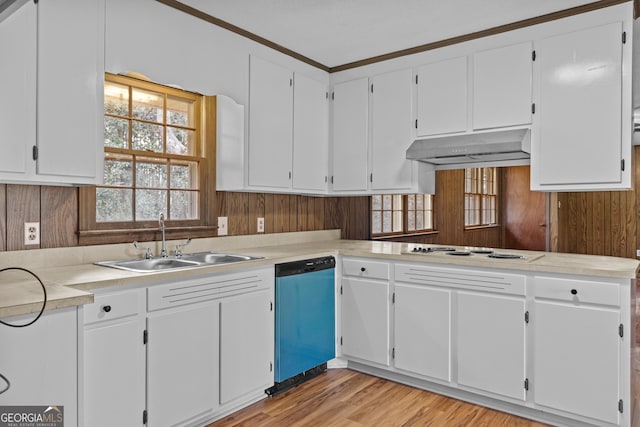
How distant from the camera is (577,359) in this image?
7.80 ft

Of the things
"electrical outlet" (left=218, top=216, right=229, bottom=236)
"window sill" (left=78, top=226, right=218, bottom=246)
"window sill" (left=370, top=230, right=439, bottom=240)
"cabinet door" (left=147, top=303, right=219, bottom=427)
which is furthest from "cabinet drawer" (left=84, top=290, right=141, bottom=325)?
"window sill" (left=370, top=230, right=439, bottom=240)

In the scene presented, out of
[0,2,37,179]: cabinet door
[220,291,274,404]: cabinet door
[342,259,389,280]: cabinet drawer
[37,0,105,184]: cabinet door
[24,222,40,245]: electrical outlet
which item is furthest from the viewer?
[342,259,389,280]: cabinet drawer

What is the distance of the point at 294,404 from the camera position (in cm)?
274

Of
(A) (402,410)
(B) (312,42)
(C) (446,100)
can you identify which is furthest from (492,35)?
(A) (402,410)

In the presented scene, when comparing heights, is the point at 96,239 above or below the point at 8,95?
below

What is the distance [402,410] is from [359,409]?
0.87ft

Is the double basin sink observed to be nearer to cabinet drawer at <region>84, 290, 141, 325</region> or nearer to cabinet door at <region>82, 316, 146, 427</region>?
cabinet drawer at <region>84, 290, 141, 325</region>

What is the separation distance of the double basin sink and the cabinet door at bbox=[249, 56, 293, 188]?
1.91 feet

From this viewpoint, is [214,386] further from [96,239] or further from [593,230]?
[593,230]

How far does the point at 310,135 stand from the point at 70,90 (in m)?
1.96

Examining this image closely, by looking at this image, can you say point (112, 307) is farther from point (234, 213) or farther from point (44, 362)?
point (234, 213)

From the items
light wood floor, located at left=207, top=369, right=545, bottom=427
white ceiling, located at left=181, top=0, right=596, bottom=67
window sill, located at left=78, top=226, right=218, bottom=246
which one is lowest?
light wood floor, located at left=207, top=369, right=545, bottom=427

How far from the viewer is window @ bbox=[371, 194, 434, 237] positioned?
4.39 metres

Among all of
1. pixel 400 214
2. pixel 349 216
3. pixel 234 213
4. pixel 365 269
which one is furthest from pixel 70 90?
pixel 400 214
